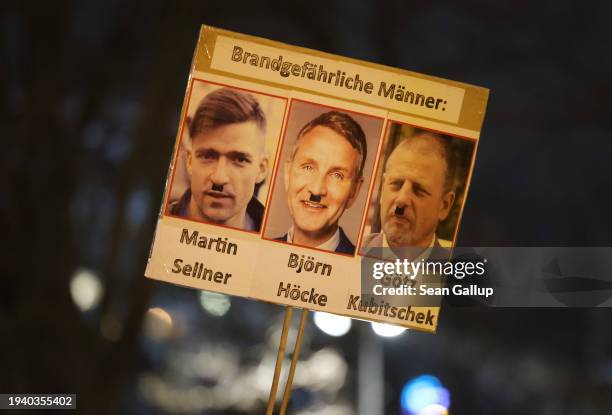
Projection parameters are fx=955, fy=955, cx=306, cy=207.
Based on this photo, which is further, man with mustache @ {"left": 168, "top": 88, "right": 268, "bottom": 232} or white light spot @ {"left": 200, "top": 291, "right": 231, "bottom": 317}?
white light spot @ {"left": 200, "top": 291, "right": 231, "bottom": 317}

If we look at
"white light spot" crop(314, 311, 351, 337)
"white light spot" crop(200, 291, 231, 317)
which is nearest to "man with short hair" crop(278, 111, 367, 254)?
"white light spot" crop(314, 311, 351, 337)

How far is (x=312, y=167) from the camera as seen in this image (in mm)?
3500

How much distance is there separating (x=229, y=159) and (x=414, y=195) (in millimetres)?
692

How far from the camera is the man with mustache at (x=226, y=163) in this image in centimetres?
347

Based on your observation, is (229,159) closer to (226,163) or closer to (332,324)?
(226,163)

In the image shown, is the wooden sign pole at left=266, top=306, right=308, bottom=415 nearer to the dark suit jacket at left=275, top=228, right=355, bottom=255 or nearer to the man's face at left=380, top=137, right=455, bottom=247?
the dark suit jacket at left=275, top=228, right=355, bottom=255

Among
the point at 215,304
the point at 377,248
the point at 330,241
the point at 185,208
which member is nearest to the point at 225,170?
the point at 185,208

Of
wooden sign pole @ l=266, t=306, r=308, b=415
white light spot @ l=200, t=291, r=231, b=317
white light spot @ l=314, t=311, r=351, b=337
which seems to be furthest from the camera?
white light spot @ l=200, t=291, r=231, b=317

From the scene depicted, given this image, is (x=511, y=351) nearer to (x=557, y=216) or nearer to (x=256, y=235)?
(x=557, y=216)

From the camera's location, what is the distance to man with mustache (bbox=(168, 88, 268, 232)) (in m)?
3.47

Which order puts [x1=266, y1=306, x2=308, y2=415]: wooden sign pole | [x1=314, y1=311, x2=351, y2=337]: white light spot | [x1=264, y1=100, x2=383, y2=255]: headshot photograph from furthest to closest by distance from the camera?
[x1=314, y1=311, x2=351, y2=337]: white light spot < [x1=264, y1=100, x2=383, y2=255]: headshot photograph < [x1=266, y1=306, x2=308, y2=415]: wooden sign pole

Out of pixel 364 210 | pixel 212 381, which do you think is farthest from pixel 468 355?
pixel 364 210

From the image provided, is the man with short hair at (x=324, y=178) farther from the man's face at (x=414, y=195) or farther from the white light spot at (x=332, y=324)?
the white light spot at (x=332, y=324)

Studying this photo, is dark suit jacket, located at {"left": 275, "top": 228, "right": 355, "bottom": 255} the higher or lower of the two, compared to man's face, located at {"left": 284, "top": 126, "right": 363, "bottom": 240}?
lower
